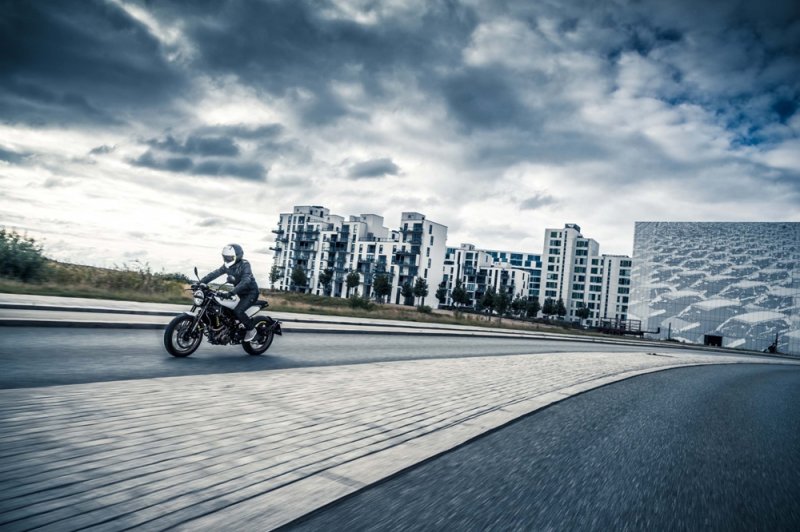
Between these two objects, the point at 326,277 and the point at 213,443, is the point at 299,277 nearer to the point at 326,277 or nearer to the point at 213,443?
the point at 326,277

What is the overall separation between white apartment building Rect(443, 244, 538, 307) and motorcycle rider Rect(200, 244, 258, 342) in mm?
109920

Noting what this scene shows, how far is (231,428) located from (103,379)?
2.41 metres

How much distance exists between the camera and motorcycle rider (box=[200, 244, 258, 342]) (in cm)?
804

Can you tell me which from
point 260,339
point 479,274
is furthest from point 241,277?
point 479,274

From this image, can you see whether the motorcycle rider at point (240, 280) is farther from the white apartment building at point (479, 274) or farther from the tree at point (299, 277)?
the white apartment building at point (479, 274)

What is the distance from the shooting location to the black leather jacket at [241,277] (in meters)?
8.12

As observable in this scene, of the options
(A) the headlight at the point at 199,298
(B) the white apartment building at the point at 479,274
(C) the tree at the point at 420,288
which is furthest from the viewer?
(B) the white apartment building at the point at 479,274

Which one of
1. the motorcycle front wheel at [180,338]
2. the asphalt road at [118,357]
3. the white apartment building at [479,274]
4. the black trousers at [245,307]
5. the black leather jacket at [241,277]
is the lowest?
the asphalt road at [118,357]

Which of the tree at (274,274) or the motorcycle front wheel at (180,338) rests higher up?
the tree at (274,274)

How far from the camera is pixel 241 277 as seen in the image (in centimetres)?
825

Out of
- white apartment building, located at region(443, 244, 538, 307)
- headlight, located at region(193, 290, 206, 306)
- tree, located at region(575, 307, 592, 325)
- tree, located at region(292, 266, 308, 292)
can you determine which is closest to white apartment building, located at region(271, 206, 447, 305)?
tree, located at region(292, 266, 308, 292)

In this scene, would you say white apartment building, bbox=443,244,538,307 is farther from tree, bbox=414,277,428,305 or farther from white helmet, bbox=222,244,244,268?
white helmet, bbox=222,244,244,268

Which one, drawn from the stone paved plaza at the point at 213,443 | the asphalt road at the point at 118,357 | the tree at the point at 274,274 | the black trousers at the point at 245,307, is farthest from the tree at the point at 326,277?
the stone paved plaza at the point at 213,443

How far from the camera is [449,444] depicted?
3949mm
